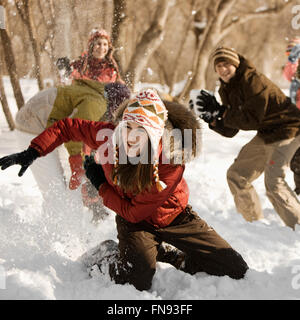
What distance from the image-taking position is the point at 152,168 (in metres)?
1.77

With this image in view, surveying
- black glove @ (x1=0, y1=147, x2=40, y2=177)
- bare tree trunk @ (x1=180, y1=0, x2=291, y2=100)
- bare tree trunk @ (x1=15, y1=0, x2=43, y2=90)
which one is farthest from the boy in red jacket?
bare tree trunk @ (x1=180, y1=0, x2=291, y2=100)

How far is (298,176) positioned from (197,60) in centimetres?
498

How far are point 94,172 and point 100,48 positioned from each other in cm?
166

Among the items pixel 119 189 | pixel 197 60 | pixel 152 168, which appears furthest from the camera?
pixel 197 60

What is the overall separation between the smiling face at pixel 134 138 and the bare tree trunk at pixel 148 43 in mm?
4417

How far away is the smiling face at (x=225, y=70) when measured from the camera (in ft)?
8.60

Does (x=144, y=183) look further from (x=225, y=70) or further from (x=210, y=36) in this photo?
(x=210, y=36)

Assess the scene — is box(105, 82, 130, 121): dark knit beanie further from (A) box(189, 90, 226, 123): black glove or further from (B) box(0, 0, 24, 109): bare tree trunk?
(B) box(0, 0, 24, 109): bare tree trunk

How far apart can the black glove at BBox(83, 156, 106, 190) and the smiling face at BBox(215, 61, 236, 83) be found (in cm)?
131

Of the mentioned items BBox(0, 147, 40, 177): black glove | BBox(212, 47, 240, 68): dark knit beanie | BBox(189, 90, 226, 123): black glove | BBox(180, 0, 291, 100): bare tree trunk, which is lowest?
BBox(180, 0, 291, 100): bare tree trunk

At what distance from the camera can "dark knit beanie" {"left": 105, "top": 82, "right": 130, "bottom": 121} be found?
8.02 ft

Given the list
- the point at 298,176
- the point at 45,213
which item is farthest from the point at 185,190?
the point at 298,176

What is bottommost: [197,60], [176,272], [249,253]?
[197,60]
